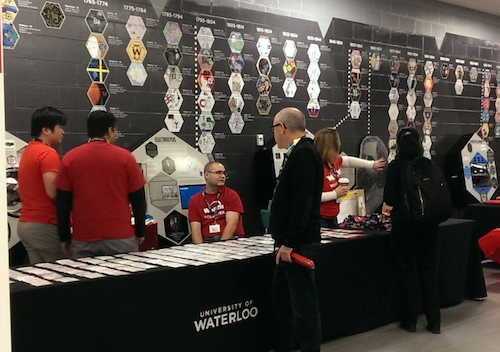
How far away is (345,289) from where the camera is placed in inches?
143

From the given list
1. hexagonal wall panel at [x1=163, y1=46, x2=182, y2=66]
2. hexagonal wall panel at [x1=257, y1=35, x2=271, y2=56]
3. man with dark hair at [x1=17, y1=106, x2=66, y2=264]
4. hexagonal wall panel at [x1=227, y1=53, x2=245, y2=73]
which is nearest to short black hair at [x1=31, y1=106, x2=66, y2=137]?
man with dark hair at [x1=17, y1=106, x2=66, y2=264]

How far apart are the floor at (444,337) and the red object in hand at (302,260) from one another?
931mm

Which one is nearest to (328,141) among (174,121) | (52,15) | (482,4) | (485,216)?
(174,121)

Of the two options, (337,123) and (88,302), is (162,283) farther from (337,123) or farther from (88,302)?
(337,123)

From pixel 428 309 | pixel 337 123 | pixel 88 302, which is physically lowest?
pixel 428 309

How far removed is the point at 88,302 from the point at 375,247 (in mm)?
2066

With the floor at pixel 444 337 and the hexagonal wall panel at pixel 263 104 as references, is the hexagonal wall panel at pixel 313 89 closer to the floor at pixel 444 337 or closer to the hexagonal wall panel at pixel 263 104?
the hexagonal wall panel at pixel 263 104

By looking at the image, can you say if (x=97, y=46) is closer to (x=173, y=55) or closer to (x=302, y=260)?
(x=173, y=55)

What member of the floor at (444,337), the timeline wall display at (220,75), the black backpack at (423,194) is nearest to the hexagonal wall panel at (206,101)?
the timeline wall display at (220,75)

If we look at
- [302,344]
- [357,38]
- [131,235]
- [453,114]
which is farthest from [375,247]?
[453,114]

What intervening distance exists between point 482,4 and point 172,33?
14.9ft

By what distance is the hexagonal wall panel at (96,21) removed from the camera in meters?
4.30

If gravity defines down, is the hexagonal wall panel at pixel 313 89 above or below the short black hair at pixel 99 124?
above

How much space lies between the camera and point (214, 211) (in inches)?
161
